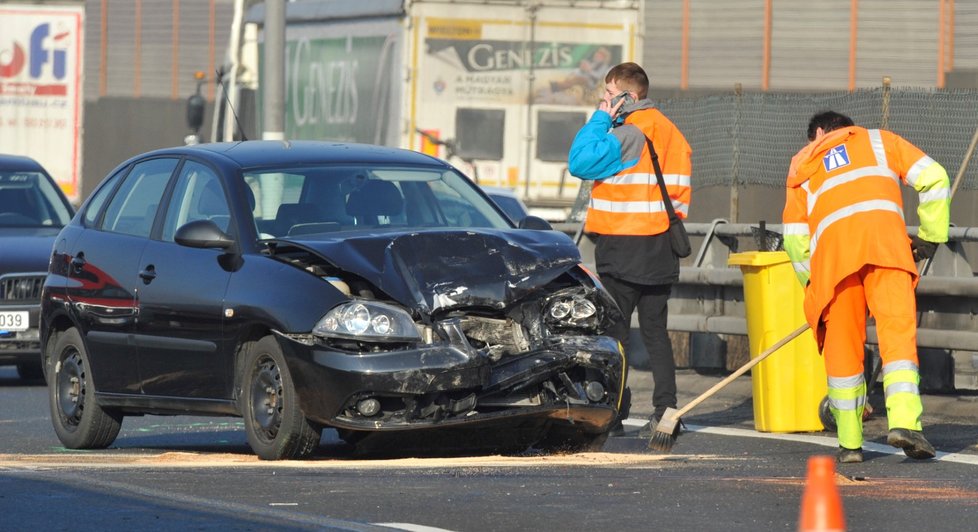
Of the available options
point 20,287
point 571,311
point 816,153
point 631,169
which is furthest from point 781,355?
point 20,287

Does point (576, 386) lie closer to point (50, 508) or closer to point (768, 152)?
point (50, 508)

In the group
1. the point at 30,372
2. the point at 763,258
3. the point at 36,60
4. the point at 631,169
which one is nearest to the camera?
the point at 631,169

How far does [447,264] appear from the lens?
338 inches

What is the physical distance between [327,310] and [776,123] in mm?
6868

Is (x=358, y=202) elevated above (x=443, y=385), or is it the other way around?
(x=358, y=202)

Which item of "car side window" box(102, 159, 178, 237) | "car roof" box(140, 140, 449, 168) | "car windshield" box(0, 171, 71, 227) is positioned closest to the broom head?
"car roof" box(140, 140, 449, 168)

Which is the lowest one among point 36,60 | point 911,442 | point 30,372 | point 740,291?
point 30,372

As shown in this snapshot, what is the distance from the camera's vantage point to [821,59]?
37.9 meters

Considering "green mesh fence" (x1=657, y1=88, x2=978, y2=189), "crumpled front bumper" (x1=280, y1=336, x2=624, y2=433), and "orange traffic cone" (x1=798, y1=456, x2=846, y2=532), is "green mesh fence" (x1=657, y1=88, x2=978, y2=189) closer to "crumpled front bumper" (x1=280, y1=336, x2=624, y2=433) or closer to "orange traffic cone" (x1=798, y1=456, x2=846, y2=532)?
"crumpled front bumper" (x1=280, y1=336, x2=624, y2=433)

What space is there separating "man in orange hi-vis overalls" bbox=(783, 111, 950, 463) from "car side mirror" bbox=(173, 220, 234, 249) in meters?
2.54

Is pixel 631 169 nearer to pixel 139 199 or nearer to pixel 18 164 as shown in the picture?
pixel 139 199

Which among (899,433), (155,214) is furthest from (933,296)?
(155,214)

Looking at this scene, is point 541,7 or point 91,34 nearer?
point 541,7

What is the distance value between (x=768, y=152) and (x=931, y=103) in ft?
5.18
